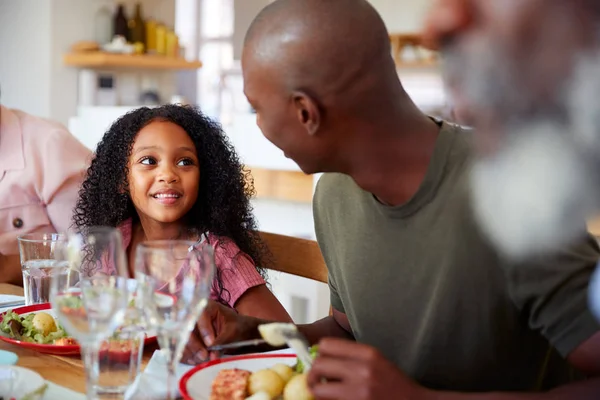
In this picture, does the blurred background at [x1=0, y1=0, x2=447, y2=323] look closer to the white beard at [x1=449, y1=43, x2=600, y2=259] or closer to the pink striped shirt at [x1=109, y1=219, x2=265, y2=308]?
the pink striped shirt at [x1=109, y1=219, x2=265, y2=308]

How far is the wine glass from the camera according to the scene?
2.37 feet

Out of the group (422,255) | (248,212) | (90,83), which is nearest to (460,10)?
(422,255)

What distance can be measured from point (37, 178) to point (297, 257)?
82 centimetres

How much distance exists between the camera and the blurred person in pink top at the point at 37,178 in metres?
1.95

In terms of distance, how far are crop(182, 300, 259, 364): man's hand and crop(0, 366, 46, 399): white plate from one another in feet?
0.67

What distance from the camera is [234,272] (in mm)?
1389

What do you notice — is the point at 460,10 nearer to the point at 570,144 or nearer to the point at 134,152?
the point at 570,144

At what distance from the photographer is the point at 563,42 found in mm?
331

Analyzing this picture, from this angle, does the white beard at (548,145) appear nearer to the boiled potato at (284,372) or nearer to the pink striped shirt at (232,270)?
the boiled potato at (284,372)

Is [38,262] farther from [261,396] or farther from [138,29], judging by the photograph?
[138,29]

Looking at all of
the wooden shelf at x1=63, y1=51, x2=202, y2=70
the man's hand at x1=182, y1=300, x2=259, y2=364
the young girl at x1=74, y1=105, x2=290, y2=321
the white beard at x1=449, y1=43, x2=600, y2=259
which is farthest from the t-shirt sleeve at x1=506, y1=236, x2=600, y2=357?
the wooden shelf at x1=63, y1=51, x2=202, y2=70

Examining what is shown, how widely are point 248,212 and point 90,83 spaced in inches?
110

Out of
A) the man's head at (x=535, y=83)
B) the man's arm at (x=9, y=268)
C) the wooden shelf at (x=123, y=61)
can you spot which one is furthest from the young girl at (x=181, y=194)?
the wooden shelf at (x=123, y=61)

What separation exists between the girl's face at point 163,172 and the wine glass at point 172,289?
650mm
